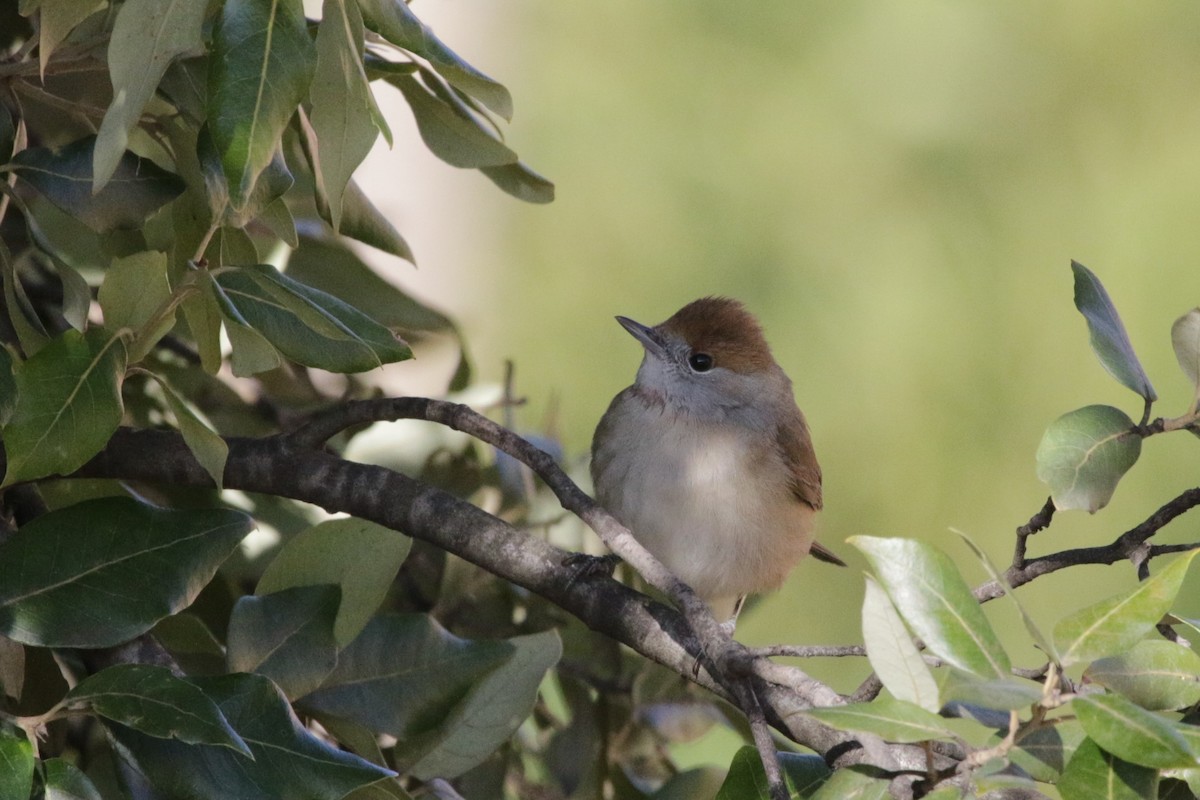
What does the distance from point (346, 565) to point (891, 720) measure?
2.29 feet

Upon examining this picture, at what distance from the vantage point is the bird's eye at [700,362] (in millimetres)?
3055

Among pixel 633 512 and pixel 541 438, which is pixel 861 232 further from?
pixel 541 438

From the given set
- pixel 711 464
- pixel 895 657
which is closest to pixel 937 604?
pixel 895 657

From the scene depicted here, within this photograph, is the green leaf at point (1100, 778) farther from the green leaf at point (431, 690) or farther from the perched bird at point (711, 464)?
the perched bird at point (711, 464)

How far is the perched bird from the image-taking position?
107 inches

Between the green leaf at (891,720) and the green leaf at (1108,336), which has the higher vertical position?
the green leaf at (1108,336)

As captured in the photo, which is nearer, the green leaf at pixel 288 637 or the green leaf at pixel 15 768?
the green leaf at pixel 15 768

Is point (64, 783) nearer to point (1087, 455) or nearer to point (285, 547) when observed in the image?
point (285, 547)

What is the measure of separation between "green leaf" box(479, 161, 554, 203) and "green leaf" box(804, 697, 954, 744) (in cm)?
83

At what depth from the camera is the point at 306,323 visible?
3.87ft

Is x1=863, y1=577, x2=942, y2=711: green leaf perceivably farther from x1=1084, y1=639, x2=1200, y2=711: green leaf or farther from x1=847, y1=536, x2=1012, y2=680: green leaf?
x1=1084, y1=639, x2=1200, y2=711: green leaf

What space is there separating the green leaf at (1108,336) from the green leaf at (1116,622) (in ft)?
1.42

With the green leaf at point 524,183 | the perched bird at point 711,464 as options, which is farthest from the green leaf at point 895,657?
the perched bird at point 711,464

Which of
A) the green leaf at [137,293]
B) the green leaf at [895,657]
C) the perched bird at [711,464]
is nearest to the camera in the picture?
the green leaf at [895,657]
